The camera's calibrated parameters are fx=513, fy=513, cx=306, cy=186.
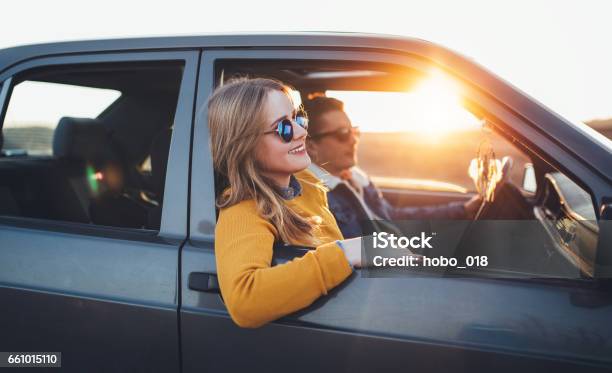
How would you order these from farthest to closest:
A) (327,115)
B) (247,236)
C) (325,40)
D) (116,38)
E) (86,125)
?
(86,125) → (327,115) → (116,38) → (325,40) → (247,236)

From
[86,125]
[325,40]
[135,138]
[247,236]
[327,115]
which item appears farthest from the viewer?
[135,138]

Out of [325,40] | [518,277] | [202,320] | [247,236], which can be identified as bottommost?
[202,320]

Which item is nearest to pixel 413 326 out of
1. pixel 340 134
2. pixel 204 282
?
pixel 204 282

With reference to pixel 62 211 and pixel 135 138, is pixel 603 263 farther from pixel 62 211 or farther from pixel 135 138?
pixel 135 138

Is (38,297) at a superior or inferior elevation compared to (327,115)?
inferior

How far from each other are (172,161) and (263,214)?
1.15 ft

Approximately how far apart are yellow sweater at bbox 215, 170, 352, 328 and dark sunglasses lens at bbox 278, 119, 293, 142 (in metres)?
0.28

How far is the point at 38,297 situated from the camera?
1587 millimetres

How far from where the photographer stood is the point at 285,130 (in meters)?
1.57

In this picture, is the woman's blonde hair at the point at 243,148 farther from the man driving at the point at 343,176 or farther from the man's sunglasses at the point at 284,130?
the man driving at the point at 343,176

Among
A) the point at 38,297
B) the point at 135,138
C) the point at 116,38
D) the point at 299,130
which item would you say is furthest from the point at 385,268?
the point at 135,138

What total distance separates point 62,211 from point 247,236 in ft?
6.21

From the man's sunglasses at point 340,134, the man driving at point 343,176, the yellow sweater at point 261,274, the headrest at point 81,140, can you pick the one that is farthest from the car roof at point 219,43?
the man's sunglasses at point 340,134

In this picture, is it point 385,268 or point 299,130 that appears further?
point 299,130
